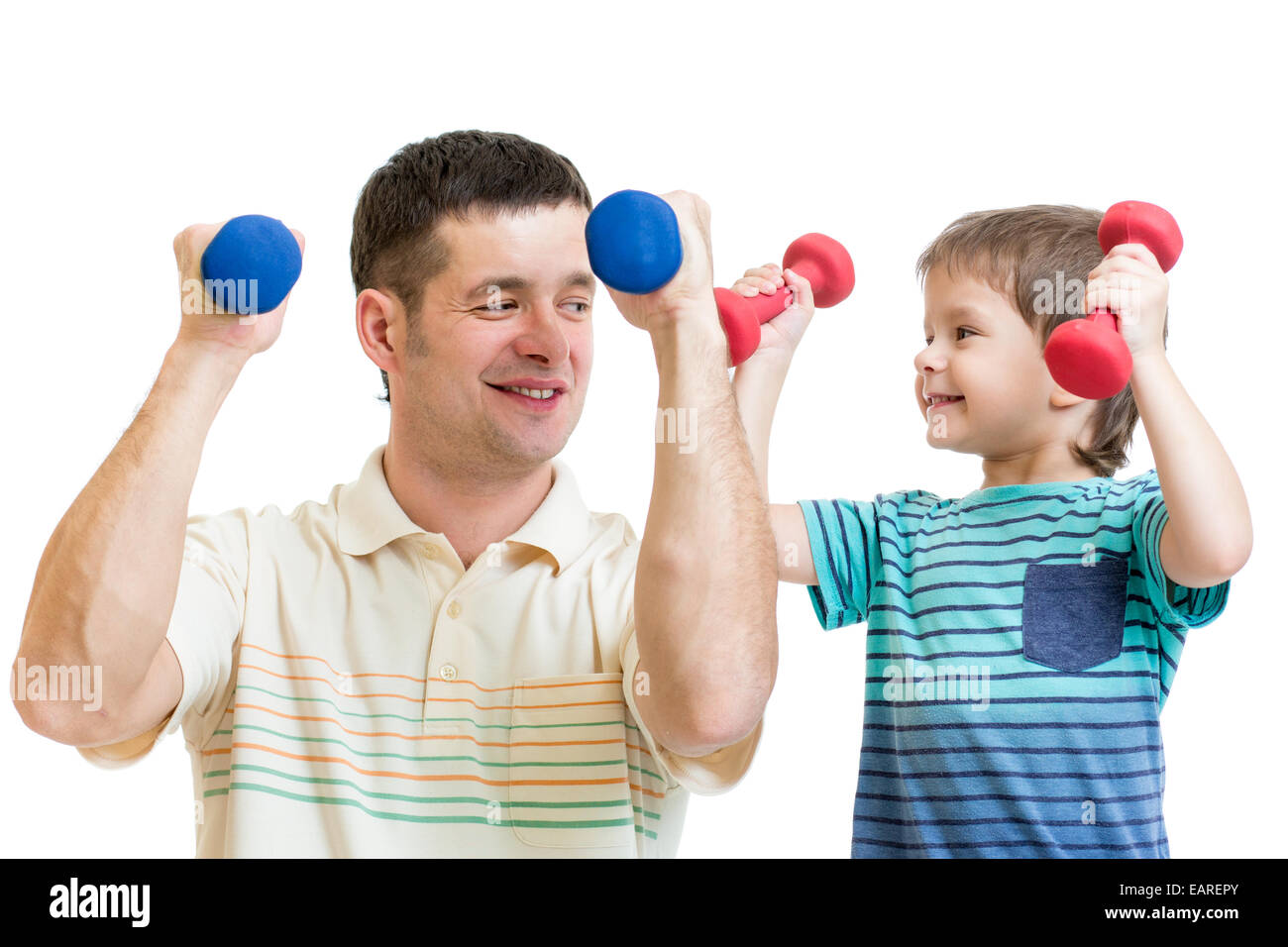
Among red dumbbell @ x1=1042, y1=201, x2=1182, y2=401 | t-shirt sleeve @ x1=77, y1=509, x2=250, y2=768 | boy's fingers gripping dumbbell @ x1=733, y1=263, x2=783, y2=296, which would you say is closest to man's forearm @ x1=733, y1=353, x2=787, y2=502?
boy's fingers gripping dumbbell @ x1=733, y1=263, x2=783, y2=296

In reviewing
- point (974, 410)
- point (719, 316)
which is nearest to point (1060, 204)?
point (974, 410)

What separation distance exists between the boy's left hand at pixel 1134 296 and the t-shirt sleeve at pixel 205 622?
1521 mm

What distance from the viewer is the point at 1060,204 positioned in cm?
260

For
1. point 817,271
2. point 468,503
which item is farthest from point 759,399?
point 468,503

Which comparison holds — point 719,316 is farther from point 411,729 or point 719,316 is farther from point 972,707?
point 411,729

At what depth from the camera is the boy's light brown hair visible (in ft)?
8.00

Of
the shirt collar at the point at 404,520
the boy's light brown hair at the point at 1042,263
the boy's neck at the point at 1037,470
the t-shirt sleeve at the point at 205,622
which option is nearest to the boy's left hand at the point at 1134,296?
the boy's light brown hair at the point at 1042,263

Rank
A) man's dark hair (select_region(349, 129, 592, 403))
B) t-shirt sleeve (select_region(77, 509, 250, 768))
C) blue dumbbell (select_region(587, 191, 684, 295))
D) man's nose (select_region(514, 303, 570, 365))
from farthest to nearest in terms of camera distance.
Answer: man's dark hair (select_region(349, 129, 592, 403)), man's nose (select_region(514, 303, 570, 365)), t-shirt sleeve (select_region(77, 509, 250, 768)), blue dumbbell (select_region(587, 191, 684, 295))

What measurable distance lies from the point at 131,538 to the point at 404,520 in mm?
628

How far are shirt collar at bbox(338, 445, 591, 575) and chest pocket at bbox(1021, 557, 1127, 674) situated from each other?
0.83 meters

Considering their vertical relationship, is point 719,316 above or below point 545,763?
above

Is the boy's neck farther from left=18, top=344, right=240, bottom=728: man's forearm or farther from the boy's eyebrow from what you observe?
left=18, top=344, right=240, bottom=728: man's forearm

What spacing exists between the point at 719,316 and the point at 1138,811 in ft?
3.30
